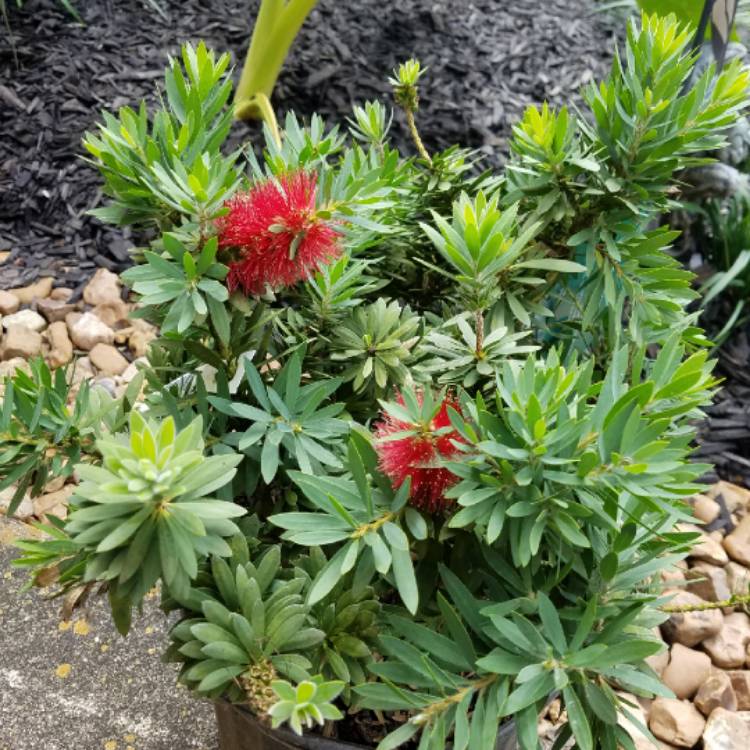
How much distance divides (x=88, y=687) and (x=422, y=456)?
2.41ft

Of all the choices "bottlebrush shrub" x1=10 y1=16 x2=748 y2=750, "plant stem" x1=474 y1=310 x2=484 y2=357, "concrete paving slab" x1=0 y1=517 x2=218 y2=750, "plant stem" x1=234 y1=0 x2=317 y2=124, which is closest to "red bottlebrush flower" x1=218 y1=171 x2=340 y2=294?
"bottlebrush shrub" x1=10 y1=16 x2=748 y2=750

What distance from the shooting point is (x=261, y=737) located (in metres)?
0.72

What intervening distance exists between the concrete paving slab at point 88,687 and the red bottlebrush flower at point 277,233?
1.79 ft

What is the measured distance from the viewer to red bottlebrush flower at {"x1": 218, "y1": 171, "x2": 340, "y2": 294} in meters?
0.57

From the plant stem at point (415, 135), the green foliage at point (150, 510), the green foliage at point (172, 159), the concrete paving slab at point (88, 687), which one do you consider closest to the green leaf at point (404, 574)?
the green foliage at point (150, 510)

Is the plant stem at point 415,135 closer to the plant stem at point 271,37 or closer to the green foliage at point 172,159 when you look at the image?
the green foliage at point 172,159

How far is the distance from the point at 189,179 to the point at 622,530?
0.36 metres

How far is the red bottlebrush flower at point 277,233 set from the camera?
566mm

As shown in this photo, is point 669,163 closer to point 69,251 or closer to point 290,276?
point 290,276

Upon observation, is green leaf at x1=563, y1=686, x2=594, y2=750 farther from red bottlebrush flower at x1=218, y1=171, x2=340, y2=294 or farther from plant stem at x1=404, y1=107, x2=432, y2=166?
plant stem at x1=404, y1=107, x2=432, y2=166

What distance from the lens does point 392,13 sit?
2373mm

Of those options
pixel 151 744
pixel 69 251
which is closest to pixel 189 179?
pixel 151 744

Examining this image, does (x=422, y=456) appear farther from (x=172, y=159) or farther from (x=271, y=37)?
(x=271, y=37)

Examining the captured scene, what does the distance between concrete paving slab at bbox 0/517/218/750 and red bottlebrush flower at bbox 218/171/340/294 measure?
547mm
